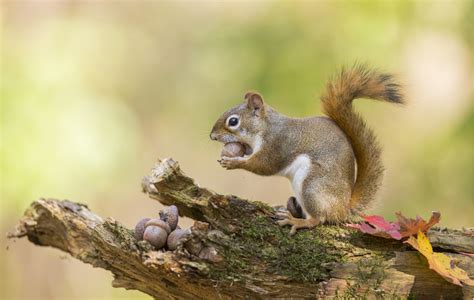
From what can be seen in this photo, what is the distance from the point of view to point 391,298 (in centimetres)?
180

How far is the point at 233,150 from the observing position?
2441 millimetres

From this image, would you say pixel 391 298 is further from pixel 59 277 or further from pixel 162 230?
pixel 59 277

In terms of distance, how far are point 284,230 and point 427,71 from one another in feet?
12.1

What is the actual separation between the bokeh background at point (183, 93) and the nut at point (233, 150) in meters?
1.53

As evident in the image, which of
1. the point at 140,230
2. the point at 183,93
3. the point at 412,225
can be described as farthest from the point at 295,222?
the point at 183,93

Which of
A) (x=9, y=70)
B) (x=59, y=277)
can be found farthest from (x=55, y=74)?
(x=59, y=277)

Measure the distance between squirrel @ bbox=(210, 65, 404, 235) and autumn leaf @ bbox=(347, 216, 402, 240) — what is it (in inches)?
7.5

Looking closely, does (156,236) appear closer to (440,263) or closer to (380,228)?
(380,228)

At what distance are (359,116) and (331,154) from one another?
187 millimetres

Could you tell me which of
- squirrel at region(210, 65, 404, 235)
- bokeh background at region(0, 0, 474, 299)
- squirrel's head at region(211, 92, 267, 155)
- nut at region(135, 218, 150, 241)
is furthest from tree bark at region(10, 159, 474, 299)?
bokeh background at region(0, 0, 474, 299)

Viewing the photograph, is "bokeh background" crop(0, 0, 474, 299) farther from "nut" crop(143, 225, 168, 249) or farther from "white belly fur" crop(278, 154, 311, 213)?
"nut" crop(143, 225, 168, 249)

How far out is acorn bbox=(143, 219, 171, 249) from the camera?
6.33 ft

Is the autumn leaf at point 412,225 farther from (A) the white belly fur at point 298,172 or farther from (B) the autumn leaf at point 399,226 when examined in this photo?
(A) the white belly fur at point 298,172

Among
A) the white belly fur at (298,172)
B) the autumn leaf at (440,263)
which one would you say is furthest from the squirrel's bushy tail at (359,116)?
the autumn leaf at (440,263)
